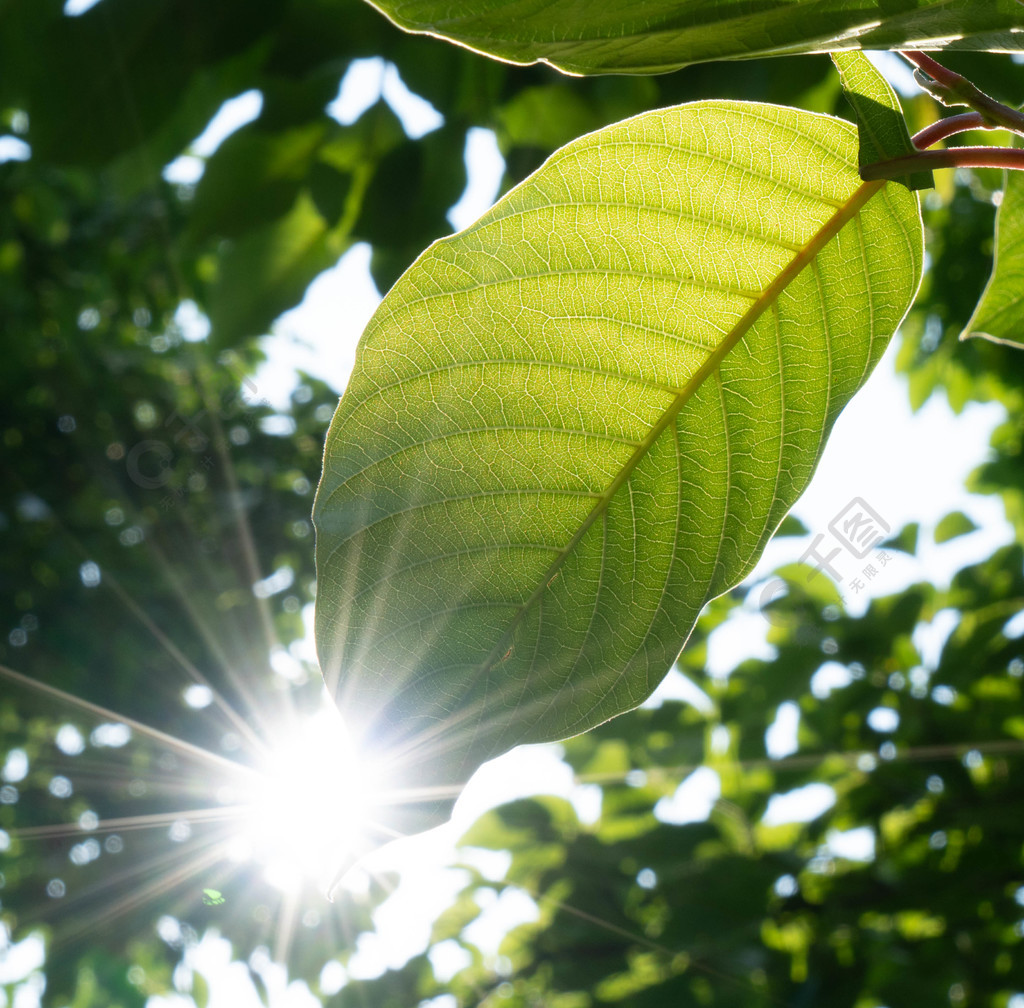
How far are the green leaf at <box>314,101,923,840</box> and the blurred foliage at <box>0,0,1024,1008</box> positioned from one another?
1.08 ft

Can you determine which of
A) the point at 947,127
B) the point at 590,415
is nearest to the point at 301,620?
the point at 590,415

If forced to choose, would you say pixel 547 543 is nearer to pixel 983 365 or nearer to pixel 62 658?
pixel 983 365

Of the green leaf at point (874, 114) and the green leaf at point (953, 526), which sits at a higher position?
the green leaf at point (953, 526)

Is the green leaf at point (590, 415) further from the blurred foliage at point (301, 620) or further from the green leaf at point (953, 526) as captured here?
the green leaf at point (953, 526)

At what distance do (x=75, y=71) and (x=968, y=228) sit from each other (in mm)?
1845

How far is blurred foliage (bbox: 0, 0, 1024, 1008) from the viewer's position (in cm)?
110

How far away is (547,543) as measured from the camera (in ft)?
1.29

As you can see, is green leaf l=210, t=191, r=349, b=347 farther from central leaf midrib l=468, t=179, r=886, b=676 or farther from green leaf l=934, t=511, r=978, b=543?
green leaf l=934, t=511, r=978, b=543

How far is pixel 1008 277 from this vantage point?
46 cm

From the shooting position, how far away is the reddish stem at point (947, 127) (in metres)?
0.33

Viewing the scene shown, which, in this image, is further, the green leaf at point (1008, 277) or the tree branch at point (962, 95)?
the green leaf at point (1008, 277)

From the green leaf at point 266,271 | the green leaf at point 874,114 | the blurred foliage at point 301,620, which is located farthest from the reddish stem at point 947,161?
the green leaf at point 266,271

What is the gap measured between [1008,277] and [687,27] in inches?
10.9

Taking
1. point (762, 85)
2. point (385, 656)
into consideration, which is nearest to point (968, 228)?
point (762, 85)
